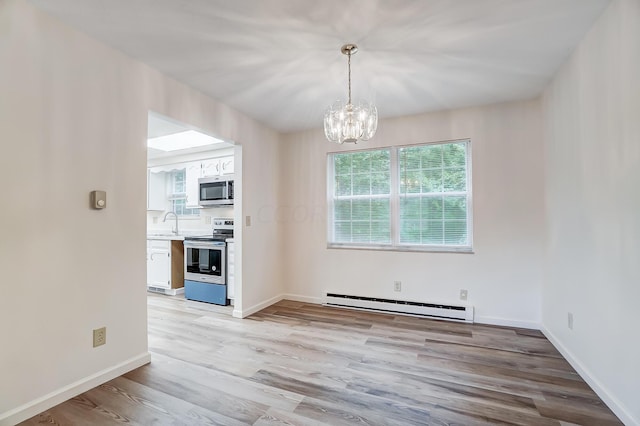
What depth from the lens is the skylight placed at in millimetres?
4562

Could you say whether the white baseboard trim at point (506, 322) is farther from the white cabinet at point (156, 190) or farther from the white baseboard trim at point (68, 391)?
the white cabinet at point (156, 190)

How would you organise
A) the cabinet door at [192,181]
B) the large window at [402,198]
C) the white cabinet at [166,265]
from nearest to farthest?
the large window at [402,198]
the white cabinet at [166,265]
the cabinet door at [192,181]

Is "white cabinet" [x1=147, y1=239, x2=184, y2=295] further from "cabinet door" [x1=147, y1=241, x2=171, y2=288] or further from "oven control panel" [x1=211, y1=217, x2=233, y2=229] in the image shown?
"oven control panel" [x1=211, y1=217, x2=233, y2=229]

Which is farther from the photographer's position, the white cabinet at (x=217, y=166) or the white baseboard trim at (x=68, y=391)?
the white cabinet at (x=217, y=166)

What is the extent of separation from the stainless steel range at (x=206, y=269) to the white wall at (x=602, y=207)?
12.0ft

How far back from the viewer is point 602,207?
6.52 feet

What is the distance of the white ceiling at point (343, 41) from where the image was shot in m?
1.83

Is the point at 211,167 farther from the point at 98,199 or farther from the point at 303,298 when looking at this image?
the point at 98,199

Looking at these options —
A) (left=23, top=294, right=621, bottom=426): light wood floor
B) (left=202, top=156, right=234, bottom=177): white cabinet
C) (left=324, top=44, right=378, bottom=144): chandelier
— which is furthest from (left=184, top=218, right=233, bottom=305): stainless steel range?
(left=324, top=44, right=378, bottom=144): chandelier

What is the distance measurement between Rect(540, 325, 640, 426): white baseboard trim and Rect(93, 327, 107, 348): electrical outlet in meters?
3.33

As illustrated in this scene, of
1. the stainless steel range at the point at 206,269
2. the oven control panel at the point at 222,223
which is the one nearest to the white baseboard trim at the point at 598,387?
the stainless steel range at the point at 206,269

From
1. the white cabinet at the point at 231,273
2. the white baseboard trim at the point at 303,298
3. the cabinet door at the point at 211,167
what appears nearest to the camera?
the white cabinet at the point at 231,273

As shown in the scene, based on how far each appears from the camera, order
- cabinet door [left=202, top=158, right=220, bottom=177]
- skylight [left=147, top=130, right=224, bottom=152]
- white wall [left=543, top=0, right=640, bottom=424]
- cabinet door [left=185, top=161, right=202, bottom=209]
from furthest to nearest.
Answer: cabinet door [left=185, top=161, right=202, bottom=209], cabinet door [left=202, top=158, right=220, bottom=177], skylight [left=147, top=130, right=224, bottom=152], white wall [left=543, top=0, right=640, bottom=424]

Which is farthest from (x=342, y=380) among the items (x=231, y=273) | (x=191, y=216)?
(x=191, y=216)
